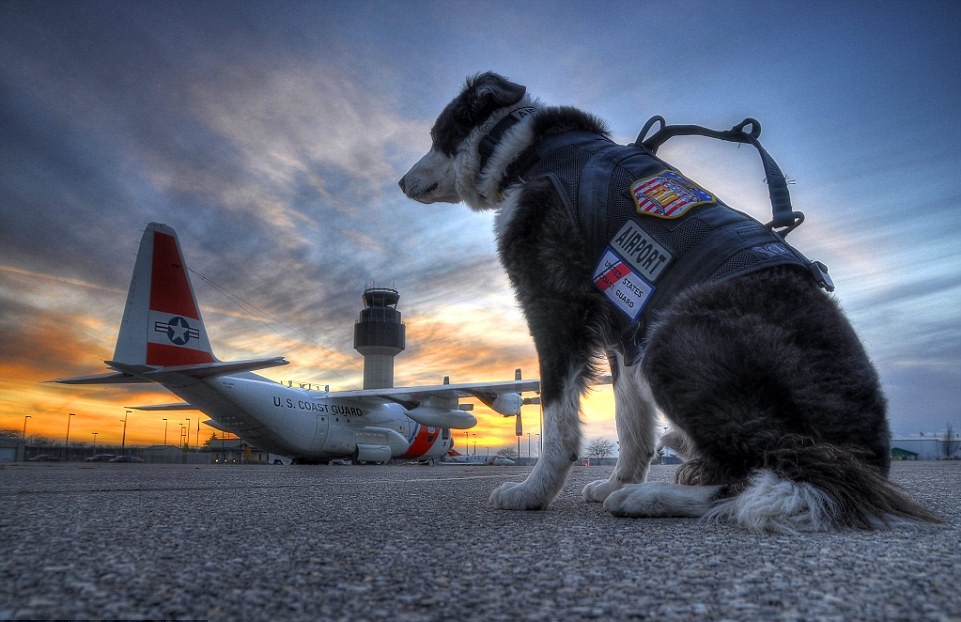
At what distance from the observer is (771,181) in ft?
8.37

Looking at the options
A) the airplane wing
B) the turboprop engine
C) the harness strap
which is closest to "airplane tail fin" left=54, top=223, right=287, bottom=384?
the airplane wing

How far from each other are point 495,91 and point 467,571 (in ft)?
9.24

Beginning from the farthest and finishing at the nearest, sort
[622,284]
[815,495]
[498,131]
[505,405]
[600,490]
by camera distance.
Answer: [505,405] → [498,131] → [600,490] → [622,284] → [815,495]

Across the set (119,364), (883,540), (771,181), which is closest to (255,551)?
(883,540)

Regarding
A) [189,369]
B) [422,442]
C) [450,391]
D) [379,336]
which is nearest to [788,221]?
[189,369]

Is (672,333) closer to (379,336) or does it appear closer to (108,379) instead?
(108,379)

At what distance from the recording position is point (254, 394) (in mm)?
16969

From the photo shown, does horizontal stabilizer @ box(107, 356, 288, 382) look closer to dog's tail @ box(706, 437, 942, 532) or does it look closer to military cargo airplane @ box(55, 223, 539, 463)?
military cargo airplane @ box(55, 223, 539, 463)

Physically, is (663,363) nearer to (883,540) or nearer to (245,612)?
(883,540)

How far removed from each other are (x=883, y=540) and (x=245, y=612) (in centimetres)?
145

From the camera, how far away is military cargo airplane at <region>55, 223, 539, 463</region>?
1381cm

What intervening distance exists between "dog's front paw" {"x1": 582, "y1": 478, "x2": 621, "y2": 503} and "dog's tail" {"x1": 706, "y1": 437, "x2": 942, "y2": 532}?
1.09m

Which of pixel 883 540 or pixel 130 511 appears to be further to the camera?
pixel 130 511

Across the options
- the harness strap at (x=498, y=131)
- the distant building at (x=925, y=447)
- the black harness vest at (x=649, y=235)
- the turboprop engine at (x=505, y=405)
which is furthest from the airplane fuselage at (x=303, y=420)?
the distant building at (x=925, y=447)
